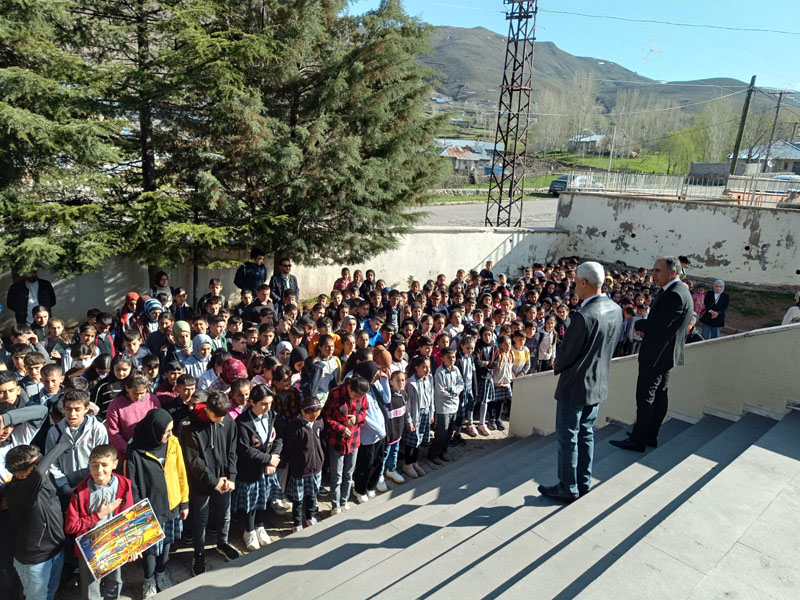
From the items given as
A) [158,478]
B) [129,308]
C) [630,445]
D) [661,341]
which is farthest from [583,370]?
[129,308]

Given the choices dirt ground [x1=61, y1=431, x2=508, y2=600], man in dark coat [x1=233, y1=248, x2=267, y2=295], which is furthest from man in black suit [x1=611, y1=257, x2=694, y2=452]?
man in dark coat [x1=233, y1=248, x2=267, y2=295]

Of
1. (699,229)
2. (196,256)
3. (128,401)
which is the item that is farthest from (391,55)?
(699,229)

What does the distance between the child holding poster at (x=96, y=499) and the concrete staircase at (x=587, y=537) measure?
1.88 ft

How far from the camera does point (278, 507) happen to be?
5.01 m

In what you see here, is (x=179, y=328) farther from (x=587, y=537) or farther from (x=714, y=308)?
(x=714, y=308)

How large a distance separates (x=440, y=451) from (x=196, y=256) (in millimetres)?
5948

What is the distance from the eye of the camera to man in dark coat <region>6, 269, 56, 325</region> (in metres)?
7.13

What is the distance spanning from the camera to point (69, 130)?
690cm

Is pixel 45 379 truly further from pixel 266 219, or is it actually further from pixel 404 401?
pixel 266 219

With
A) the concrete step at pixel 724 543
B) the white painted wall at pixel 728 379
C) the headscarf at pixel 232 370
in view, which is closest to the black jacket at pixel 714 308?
the white painted wall at pixel 728 379

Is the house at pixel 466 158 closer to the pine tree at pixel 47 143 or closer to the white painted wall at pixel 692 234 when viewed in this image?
the white painted wall at pixel 692 234

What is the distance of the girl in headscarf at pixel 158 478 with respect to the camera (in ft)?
11.7

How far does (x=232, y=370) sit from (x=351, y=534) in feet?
6.29

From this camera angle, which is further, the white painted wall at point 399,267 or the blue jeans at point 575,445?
the white painted wall at point 399,267
